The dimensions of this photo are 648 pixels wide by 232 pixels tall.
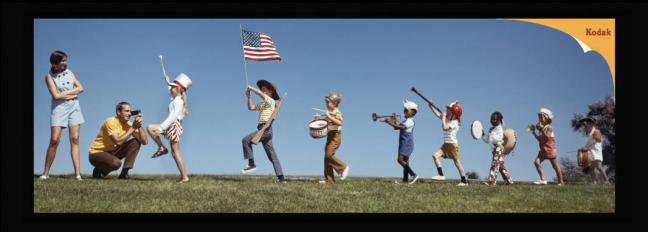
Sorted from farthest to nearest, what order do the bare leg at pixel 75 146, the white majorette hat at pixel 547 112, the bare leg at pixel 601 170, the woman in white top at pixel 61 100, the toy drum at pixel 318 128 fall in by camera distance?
the bare leg at pixel 601 170 < the toy drum at pixel 318 128 < the white majorette hat at pixel 547 112 < the bare leg at pixel 75 146 < the woman in white top at pixel 61 100

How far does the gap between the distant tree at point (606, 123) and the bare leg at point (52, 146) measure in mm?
8360

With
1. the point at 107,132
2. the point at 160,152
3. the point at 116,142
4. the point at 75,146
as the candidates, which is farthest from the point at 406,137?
the point at 75,146

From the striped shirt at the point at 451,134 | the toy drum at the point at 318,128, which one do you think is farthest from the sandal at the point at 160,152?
the striped shirt at the point at 451,134

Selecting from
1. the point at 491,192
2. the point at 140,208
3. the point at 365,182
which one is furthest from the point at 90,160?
the point at 491,192

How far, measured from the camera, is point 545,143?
11.9 metres

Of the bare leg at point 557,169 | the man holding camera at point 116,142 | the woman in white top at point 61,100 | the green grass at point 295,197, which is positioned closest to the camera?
the green grass at point 295,197

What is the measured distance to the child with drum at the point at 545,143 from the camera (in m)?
11.4

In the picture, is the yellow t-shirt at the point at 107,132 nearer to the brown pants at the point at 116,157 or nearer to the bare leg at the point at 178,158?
the brown pants at the point at 116,157

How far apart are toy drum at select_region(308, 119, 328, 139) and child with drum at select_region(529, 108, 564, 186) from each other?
351 centimetres

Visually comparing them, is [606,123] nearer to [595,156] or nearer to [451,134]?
[595,156]

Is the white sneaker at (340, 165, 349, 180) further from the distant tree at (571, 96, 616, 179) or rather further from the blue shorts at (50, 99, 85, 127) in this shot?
the blue shorts at (50, 99, 85, 127)

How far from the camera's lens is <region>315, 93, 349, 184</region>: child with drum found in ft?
37.8

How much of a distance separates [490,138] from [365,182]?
2.30 m

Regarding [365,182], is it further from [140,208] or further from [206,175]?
[140,208]
